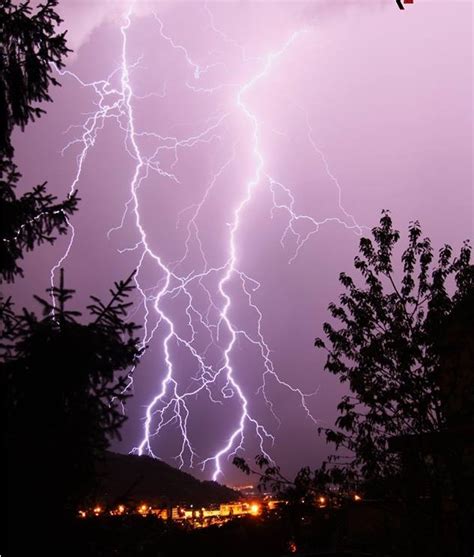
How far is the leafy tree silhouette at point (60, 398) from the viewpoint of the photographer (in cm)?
288

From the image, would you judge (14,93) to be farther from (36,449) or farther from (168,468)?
(168,468)

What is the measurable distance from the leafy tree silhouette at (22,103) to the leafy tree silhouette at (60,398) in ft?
2.86

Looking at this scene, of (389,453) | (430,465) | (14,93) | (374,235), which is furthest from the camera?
(374,235)

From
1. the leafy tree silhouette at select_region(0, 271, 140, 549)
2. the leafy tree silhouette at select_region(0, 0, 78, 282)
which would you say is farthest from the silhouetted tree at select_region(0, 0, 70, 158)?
the leafy tree silhouette at select_region(0, 271, 140, 549)

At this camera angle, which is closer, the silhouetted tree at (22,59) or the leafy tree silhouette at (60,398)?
the leafy tree silhouette at (60,398)

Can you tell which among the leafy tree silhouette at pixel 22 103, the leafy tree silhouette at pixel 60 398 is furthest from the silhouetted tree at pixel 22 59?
the leafy tree silhouette at pixel 60 398

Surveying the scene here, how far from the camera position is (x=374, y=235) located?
603 cm

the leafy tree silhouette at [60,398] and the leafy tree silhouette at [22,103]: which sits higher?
the leafy tree silhouette at [22,103]

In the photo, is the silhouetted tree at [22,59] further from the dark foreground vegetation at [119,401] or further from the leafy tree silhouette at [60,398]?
the leafy tree silhouette at [60,398]

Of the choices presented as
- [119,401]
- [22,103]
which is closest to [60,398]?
[119,401]

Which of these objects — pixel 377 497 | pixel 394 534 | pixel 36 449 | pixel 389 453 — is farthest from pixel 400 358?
pixel 36 449

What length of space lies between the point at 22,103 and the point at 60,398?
2.60m

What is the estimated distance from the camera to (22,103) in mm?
4273

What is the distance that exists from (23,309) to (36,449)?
2.66 ft
